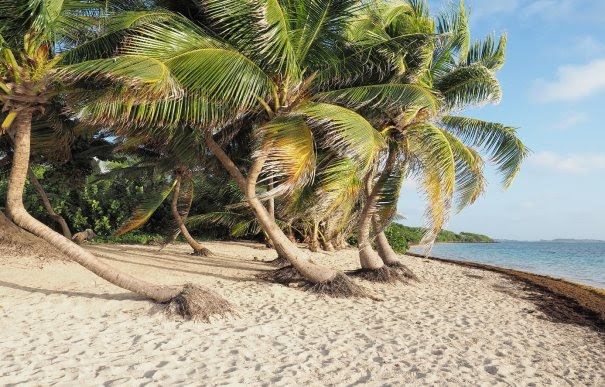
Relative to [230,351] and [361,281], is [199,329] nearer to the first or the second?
[230,351]

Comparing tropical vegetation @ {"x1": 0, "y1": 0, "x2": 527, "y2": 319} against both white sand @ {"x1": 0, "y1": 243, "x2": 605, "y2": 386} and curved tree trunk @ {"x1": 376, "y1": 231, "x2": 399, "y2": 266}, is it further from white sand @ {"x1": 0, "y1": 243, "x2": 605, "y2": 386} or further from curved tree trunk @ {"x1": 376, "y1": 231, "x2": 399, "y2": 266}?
white sand @ {"x1": 0, "y1": 243, "x2": 605, "y2": 386}

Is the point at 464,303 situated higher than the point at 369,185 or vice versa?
the point at 369,185

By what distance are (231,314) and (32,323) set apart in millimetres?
2623

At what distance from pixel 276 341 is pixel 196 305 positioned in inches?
57.2

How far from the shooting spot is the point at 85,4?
724cm

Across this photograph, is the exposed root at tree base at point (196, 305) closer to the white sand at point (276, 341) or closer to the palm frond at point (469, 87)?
the white sand at point (276, 341)

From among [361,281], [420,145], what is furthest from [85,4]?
[361,281]

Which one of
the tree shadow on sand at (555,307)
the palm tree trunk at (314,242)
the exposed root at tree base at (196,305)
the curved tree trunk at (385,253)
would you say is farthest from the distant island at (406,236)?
the exposed root at tree base at (196,305)

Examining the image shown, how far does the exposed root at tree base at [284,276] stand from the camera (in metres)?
9.48

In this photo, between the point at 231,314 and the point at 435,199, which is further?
the point at 435,199

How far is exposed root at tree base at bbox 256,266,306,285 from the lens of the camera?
31.1 feet

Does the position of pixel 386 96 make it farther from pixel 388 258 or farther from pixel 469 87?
pixel 388 258

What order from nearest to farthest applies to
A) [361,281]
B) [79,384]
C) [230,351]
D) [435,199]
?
[79,384] → [230,351] → [435,199] → [361,281]

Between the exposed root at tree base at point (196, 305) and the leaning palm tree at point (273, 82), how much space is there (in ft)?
5.98
